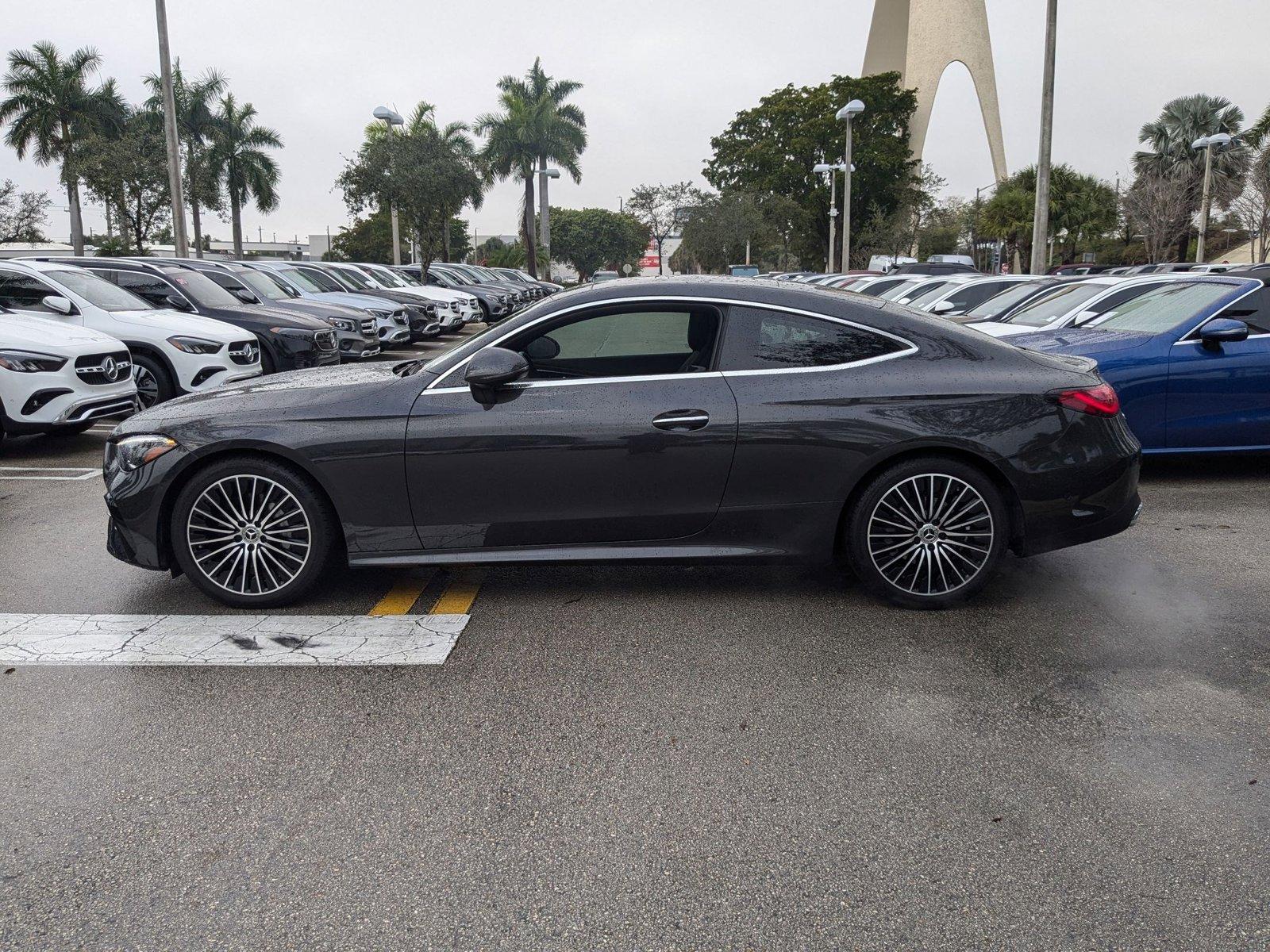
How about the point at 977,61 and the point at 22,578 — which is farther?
the point at 977,61

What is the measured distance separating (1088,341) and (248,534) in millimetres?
6167

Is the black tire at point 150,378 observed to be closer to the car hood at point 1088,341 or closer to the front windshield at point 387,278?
the car hood at point 1088,341

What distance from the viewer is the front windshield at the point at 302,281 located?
65.3 feet

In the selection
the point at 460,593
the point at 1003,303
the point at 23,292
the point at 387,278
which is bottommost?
the point at 460,593

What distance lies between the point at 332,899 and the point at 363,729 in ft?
3.42

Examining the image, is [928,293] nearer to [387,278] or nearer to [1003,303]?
[1003,303]

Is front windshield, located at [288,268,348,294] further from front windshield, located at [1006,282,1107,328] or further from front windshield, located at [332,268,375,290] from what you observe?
front windshield, located at [1006,282,1107,328]

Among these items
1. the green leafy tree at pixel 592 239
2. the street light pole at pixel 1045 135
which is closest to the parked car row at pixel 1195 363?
the street light pole at pixel 1045 135

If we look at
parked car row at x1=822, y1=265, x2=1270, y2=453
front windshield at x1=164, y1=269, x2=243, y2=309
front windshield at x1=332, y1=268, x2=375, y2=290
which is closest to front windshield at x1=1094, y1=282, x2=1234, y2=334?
parked car row at x1=822, y1=265, x2=1270, y2=453

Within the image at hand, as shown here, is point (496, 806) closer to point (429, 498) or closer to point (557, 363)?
point (429, 498)

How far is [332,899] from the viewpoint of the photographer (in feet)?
9.12

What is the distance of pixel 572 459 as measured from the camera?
482 centimetres

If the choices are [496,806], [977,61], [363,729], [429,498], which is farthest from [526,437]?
[977,61]

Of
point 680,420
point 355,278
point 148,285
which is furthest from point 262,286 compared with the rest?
point 680,420
